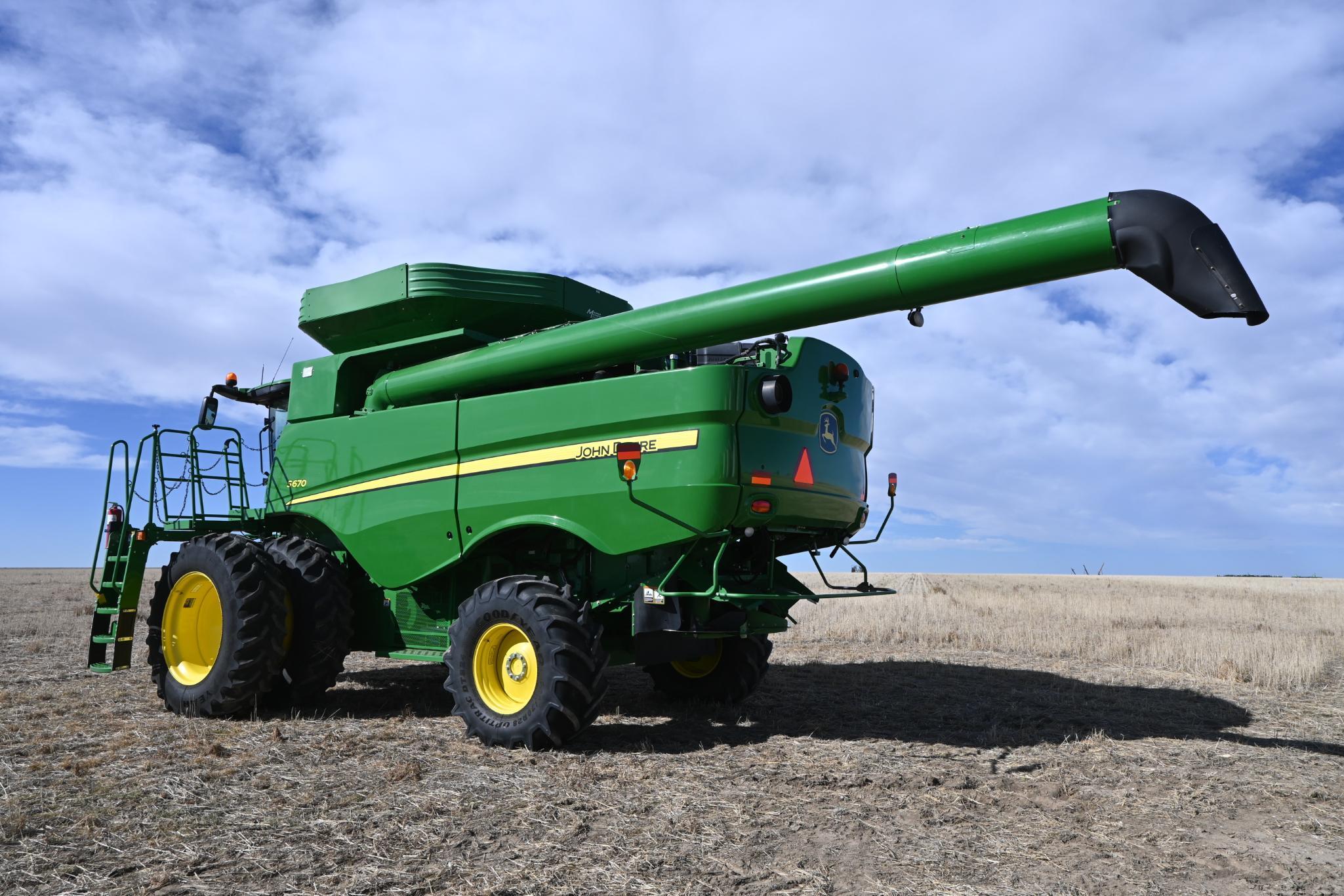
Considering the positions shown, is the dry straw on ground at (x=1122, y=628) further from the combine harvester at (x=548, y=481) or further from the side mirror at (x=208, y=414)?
the side mirror at (x=208, y=414)

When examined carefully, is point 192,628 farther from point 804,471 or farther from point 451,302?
point 804,471

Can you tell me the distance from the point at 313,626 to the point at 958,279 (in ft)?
18.6

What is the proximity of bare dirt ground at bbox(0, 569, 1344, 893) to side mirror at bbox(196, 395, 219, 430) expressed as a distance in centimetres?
258

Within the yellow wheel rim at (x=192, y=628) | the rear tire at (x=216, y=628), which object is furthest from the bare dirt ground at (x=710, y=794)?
the yellow wheel rim at (x=192, y=628)

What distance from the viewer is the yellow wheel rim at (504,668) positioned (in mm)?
6477

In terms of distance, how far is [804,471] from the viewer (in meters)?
6.78

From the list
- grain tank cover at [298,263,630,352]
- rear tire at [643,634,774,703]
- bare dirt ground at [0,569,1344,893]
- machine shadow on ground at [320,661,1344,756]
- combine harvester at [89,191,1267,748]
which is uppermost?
grain tank cover at [298,263,630,352]

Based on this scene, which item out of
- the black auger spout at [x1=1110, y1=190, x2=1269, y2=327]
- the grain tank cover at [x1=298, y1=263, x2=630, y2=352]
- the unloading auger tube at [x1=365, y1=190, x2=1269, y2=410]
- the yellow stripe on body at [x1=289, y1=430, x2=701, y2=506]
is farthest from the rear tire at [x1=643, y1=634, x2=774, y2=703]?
the black auger spout at [x1=1110, y1=190, x2=1269, y2=327]

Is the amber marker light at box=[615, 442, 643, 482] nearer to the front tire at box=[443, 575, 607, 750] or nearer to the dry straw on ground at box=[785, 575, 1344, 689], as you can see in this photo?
the front tire at box=[443, 575, 607, 750]

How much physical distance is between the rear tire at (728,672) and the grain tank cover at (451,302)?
3205mm

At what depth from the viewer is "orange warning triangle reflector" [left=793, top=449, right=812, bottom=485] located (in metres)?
6.70

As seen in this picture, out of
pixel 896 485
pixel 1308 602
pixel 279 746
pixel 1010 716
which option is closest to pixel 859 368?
pixel 896 485

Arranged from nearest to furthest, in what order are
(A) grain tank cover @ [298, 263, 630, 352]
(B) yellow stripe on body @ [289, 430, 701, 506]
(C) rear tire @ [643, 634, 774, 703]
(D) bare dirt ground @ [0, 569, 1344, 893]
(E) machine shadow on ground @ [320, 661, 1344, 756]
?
(D) bare dirt ground @ [0, 569, 1344, 893], (B) yellow stripe on body @ [289, 430, 701, 506], (E) machine shadow on ground @ [320, 661, 1344, 756], (A) grain tank cover @ [298, 263, 630, 352], (C) rear tire @ [643, 634, 774, 703]

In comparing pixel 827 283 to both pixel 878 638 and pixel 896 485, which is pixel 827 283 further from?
pixel 878 638
